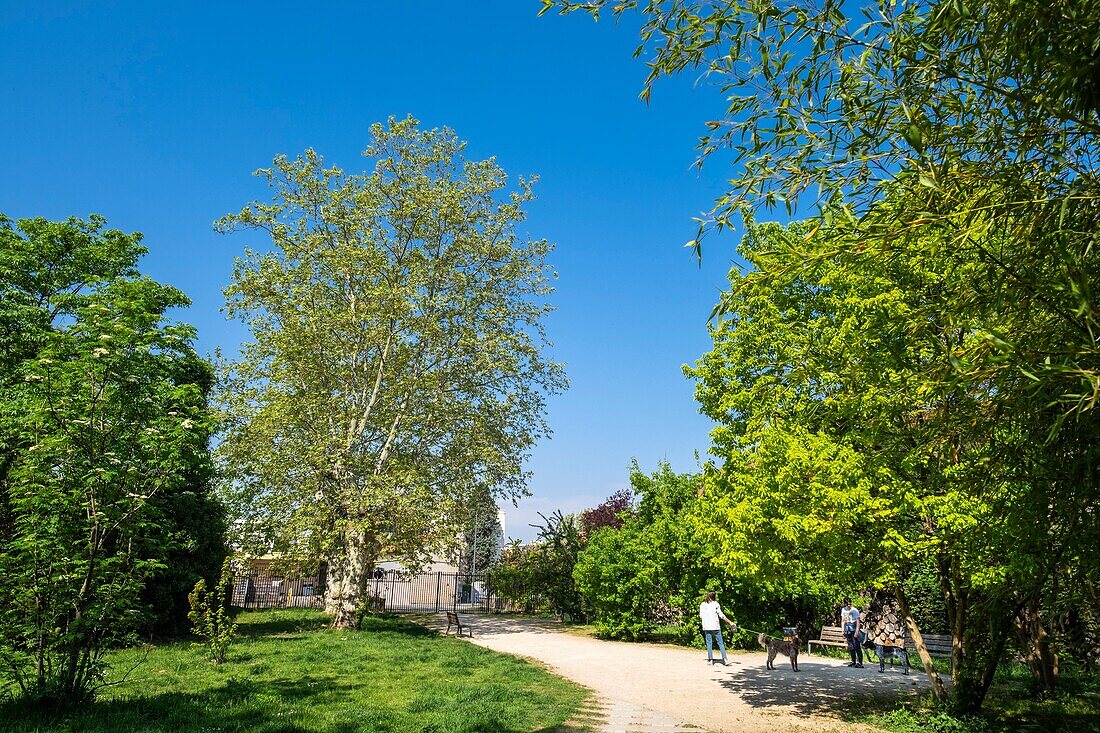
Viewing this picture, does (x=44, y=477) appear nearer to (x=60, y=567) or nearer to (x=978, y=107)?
(x=60, y=567)

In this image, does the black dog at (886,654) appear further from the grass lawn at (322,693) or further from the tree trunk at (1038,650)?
the grass lawn at (322,693)

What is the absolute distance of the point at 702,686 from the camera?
11680 millimetres

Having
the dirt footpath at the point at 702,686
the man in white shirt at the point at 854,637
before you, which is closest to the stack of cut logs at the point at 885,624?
the man in white shirt at the point at 854,637

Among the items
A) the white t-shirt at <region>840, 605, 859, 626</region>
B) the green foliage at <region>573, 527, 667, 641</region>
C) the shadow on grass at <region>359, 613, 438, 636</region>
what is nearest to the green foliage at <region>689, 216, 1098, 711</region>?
the white t-shirt at <region>840, 605, 859, 626</region>

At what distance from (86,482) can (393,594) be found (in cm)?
2953

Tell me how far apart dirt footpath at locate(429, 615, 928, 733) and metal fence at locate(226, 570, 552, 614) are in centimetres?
1145

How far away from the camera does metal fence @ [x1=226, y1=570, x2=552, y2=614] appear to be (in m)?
29.8

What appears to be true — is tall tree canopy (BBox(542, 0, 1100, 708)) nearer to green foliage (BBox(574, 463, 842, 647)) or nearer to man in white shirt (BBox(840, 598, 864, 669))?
man in white shirt (BBox(840, 598, 864, 669))

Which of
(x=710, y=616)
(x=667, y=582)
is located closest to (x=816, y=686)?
(x=710, y=616)

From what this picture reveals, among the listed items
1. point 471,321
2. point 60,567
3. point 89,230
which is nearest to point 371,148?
point 471,321

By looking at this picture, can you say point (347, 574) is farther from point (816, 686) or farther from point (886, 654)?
point (886, 654)

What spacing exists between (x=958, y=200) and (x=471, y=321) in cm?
1961

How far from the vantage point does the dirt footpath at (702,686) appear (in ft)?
28.5

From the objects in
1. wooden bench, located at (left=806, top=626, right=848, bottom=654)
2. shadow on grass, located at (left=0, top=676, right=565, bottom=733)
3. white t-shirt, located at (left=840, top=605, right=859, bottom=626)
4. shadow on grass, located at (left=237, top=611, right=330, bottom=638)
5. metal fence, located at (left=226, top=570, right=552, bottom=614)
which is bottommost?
metal fence, located at (left=226, top=570, right=552, bottom=614)
